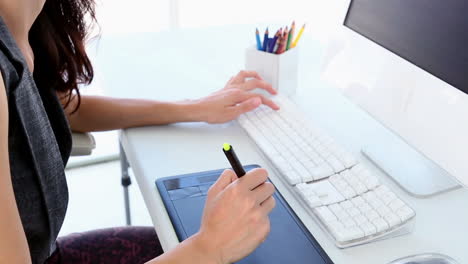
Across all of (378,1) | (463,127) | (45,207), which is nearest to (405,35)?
(378,1)

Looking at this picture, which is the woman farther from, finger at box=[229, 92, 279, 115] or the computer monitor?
the computer monitor

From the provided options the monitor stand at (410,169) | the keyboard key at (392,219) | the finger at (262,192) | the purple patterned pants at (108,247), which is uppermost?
the finger at (262,192)

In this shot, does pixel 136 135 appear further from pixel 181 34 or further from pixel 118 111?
pixel 181 34

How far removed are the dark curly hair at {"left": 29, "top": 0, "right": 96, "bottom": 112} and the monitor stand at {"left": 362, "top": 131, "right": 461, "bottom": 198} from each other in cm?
55

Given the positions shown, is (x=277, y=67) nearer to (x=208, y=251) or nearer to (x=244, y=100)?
(x=244, y=100)

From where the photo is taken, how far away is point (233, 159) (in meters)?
0.72

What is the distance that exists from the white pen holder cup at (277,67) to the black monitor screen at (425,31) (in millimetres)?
156

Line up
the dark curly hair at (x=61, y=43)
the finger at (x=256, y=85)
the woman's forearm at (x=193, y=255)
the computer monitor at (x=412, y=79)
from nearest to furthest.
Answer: the woman's forearm at (x=193, y=255) < the computer monitor at (x=412, y=79) < the dark curly hair at (x=61, y=43) < the finger at (x=256, y=85)

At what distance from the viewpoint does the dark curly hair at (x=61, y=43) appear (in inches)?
38.9

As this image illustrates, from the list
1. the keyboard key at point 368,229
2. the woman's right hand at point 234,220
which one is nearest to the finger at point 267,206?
the woman's right hand at point 234,220

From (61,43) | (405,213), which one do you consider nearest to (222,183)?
(405,213)

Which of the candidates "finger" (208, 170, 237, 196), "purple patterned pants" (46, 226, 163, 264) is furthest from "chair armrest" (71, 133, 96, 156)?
"finger" (208, 170, 237, 196)

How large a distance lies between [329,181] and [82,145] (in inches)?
18.6

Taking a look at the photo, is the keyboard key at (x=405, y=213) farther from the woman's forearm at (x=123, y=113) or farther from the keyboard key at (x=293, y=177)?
the woman's forearm at (x=123, y=113)
